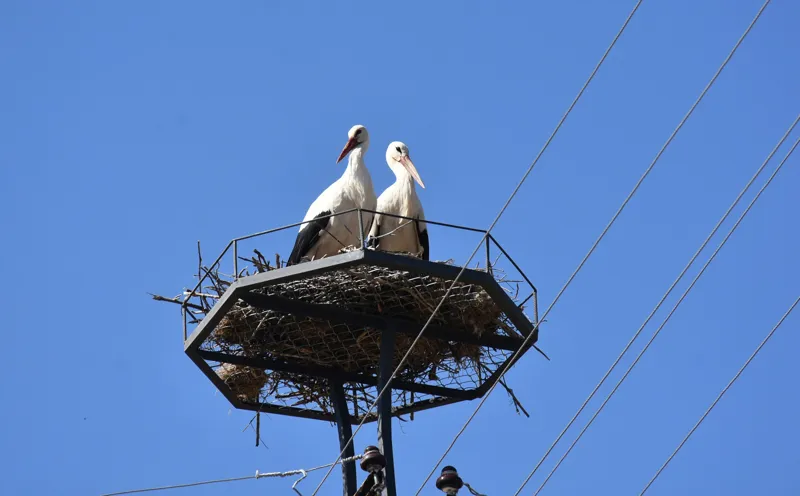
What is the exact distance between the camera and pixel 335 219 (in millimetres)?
17859

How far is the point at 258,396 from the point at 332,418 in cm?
75

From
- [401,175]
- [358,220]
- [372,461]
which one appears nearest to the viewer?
[372,461]

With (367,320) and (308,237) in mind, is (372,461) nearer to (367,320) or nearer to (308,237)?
(367,320)

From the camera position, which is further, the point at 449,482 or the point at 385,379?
the point at 385,379

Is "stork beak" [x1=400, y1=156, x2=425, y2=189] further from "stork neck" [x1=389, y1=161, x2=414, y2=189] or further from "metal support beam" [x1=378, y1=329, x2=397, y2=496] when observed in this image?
"metal support beam" [x1=378, y1=329, x2=397, y2=496]

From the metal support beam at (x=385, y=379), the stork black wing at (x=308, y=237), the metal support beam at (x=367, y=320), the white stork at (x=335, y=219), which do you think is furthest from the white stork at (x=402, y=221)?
the metal support beam at (x=385, y=379)

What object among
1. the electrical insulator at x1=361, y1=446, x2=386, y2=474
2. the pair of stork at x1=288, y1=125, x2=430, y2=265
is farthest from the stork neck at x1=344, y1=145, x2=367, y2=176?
the electrical insulator at x1=361, y1=446, x2=386, y2=474

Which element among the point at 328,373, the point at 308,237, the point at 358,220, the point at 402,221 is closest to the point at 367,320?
the point at 328,373

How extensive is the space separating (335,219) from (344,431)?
2.31 metres

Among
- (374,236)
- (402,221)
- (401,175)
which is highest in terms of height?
(401,175)

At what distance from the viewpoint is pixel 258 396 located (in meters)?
17.4

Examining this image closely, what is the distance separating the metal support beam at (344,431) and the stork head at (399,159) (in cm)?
287

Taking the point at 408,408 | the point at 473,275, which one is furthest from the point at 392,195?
the point at 473,275

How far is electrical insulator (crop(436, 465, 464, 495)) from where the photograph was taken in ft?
43.5
